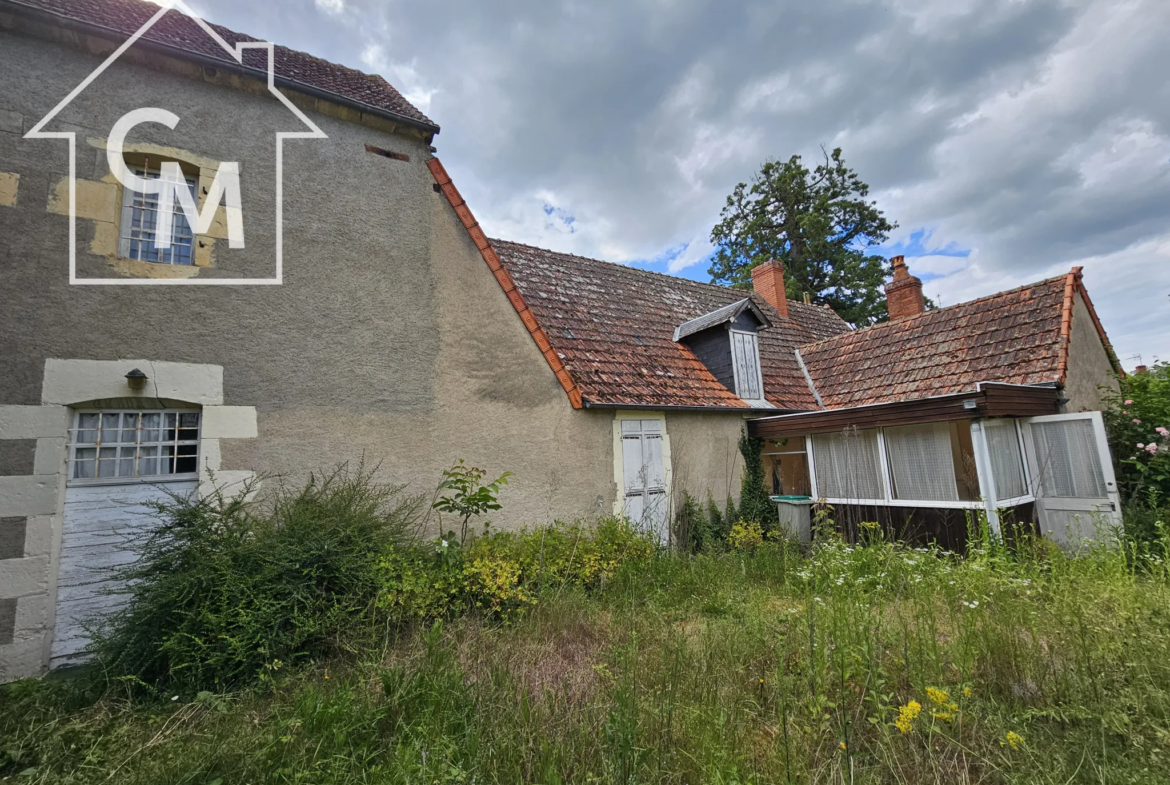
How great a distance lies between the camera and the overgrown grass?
2.54 meters

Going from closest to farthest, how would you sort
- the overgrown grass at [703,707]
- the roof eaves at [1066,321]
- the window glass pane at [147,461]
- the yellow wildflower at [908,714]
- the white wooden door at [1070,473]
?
the yellow wildflower at [908,714]
the overgrown grass at [703,707]
the window glass pane at [147,461]
the white wooden door at [1070,473]
the roof eaves at [1066,321]

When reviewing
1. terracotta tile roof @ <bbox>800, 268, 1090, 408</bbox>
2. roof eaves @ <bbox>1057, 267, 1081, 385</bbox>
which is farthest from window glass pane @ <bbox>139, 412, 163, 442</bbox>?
roof eaves @ <bbox>1057, 267, 1081, 385</bbox>

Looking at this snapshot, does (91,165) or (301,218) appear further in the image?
(301,218)

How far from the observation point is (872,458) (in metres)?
7.86

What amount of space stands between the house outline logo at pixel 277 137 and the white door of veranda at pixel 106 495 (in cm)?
138

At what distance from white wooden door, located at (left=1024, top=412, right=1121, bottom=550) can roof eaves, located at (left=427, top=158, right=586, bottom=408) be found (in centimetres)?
700

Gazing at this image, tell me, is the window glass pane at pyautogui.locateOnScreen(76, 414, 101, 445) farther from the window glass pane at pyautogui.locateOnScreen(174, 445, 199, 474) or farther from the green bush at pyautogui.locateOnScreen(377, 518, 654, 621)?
the green bush at pyautogui.locateOnScreen(377, 518, 654, 621)

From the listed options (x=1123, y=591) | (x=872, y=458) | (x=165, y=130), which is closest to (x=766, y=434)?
(x=872, y=458)

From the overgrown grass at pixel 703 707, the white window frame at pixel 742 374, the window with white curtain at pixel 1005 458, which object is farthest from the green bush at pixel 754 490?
the overgrown grass at pixel 703 707

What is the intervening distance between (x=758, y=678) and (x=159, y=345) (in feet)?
20.5

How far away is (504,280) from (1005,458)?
7835 millimetres

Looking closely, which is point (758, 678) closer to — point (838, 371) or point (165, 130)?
point (165, 130)

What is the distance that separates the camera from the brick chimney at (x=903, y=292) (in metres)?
11.9

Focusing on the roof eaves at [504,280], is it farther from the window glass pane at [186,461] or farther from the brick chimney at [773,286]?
the brick chimney at [773,286]
